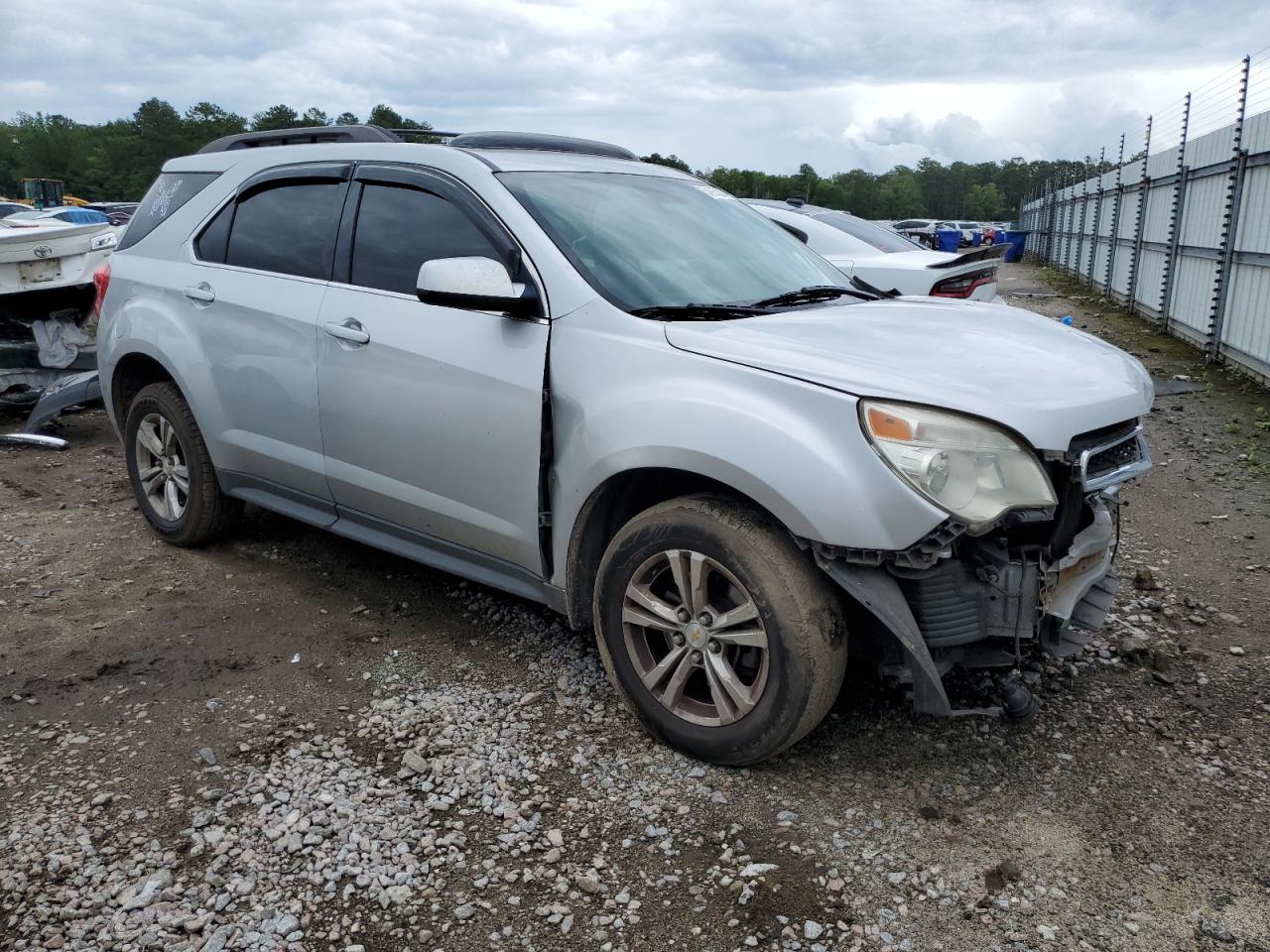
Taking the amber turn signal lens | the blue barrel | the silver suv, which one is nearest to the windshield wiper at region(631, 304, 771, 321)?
the silver suv

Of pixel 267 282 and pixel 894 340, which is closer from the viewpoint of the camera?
pixel 894 340

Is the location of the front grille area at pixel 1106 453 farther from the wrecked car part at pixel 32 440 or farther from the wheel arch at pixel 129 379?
the wrecked car part at pixel 32 440

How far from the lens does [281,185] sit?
4316 millimetres

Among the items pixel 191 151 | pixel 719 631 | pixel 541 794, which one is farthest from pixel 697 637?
pixel 191 151

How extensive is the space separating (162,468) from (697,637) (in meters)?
3.27

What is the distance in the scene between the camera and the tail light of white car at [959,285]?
711 centimetres

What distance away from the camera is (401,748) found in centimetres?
324

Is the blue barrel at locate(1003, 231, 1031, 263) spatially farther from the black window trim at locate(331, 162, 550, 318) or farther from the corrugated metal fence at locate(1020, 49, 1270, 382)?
the black window trim at locate(331, 162, 550, 318)

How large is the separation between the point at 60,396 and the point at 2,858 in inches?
212

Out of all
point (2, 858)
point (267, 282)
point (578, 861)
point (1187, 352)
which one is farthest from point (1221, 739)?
point (1187, 352)

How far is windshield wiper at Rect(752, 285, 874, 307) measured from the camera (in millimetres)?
3566

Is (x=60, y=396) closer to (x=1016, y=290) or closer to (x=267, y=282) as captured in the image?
(x=267, y=282)

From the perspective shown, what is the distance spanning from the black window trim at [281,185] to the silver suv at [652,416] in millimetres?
18

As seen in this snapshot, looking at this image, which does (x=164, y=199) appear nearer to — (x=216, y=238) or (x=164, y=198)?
(x=164, y=198)
